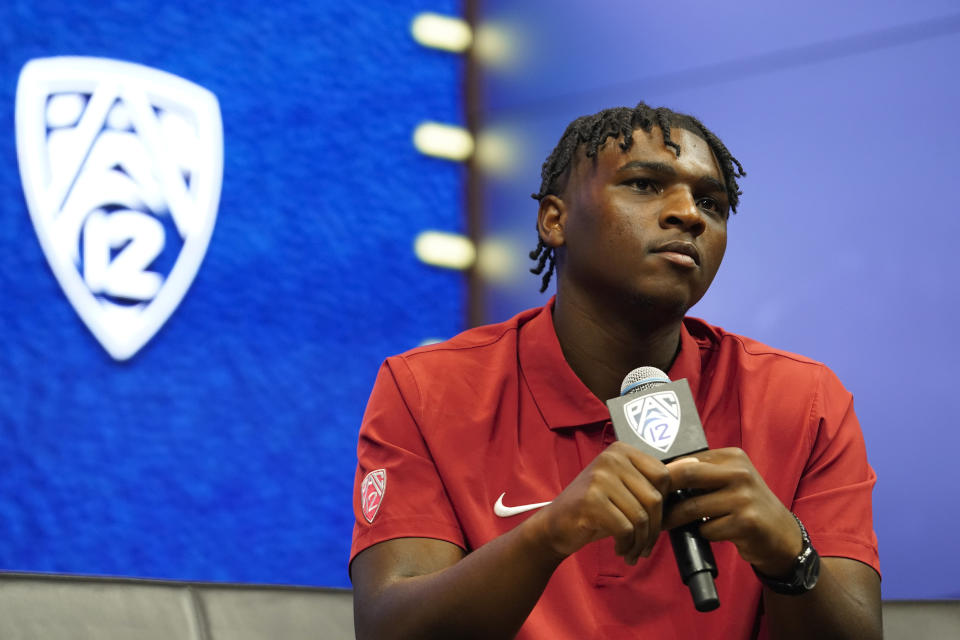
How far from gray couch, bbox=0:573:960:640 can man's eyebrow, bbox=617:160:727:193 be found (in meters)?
0.78

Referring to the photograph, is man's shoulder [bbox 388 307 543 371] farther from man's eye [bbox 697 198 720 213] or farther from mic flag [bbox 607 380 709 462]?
mic flag [bbox 607 380 709 462]

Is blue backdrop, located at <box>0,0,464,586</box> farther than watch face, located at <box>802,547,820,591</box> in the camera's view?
Yes

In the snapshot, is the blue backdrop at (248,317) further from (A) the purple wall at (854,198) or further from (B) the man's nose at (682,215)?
(B) the man's nose at (682,215)

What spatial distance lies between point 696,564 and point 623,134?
0.82 metres

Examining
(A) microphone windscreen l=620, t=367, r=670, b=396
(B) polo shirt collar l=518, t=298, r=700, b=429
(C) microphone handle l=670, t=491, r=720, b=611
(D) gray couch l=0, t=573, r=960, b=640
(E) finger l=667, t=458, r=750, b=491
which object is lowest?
(C) microphone handle l=670, t=491, r=720, b=611

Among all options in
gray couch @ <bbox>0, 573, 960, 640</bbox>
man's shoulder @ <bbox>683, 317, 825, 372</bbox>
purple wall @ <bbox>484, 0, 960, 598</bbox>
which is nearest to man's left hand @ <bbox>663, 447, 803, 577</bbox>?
man's shoulder @ <bbox>683, 317, 825, 372</bbox>

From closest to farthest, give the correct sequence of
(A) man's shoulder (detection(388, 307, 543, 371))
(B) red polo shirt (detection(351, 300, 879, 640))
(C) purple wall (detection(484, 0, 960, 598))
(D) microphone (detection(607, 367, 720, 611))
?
1. (D) microphone (detection(607, 367, 720, 611))
2. (B) red polo shirt (detection(351, 300, 879, 640))
3. (A) man's shoulder (detection(388, 307, 543, 371))
4. (C) purple wall (detection(484, 0, 960, 598))

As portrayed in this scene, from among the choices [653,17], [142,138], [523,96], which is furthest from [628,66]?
[142,138]

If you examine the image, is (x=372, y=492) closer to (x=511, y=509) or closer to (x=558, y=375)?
(x=511, y=509)

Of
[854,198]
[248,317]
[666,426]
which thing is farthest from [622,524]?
[248,317]

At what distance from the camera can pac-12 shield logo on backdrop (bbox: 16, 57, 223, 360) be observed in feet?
9.30

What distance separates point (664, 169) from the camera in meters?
1.62

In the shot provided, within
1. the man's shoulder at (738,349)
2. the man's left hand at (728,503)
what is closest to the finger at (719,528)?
the man's left hand at (728,503)

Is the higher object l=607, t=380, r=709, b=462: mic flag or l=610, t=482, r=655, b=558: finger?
l=607, t=380, r=709, b=462: mic flag
